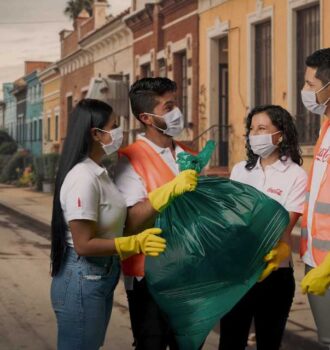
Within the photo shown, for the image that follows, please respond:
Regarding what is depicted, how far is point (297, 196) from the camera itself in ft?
13.0

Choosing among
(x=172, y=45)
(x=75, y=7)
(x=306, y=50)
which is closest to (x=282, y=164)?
(x=306, y=50)

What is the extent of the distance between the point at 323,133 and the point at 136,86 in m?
1.02

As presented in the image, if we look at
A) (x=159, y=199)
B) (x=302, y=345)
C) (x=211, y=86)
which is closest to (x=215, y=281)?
(x=159, y=199)

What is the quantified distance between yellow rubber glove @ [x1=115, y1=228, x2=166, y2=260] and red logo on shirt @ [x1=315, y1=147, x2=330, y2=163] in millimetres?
864

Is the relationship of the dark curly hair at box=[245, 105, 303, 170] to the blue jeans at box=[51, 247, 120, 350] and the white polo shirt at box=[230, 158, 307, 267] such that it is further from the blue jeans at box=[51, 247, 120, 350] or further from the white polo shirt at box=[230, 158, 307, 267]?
the blue jeans at box=[51, 247, 120, 350]

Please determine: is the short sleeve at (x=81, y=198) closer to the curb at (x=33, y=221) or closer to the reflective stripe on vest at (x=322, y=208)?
the reflective stripe on vest at (x=322, y=208)

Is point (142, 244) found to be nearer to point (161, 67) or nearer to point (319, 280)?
point (319, 280)

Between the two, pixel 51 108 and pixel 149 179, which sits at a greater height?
pixel 51 108

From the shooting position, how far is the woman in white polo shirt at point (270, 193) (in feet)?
13.2

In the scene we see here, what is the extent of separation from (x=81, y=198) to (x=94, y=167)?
0.19 metres

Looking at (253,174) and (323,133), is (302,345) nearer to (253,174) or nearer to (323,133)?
(253,174)

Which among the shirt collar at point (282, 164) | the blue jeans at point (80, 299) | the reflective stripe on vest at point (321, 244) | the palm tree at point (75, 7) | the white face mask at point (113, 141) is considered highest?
the palm tree at point (75, 7)

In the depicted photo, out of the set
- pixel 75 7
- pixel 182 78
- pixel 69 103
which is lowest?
pixel 182 78

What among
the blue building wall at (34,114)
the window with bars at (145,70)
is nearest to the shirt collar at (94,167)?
the window with bars at (145,70)
